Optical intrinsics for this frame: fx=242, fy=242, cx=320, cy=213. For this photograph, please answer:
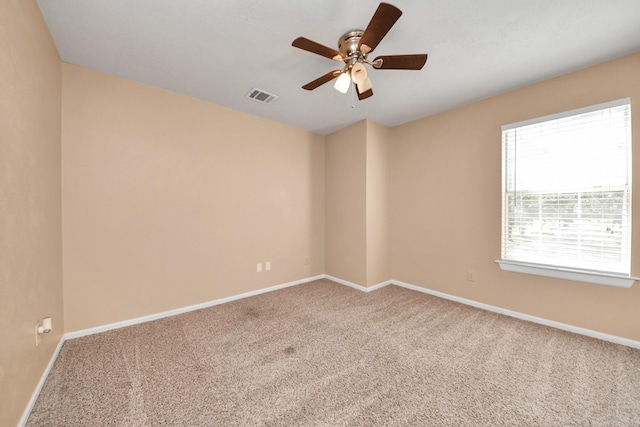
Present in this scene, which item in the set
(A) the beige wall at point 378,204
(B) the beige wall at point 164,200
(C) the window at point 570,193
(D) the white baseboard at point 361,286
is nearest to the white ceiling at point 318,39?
(B) the beige wall at point 164,200

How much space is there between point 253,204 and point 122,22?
2.10 m

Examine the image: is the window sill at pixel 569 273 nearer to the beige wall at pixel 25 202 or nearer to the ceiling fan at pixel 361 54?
the ceiling fan at pixel 361 54

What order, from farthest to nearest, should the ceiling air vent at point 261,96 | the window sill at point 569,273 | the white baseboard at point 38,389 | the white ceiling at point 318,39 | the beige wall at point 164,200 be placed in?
the ceiling air vent at point 261,96 → the beige wall at point 164,200 → the window sill at point 569,273 → the white ceiling at point 318,39 → the white baseboard at point 38,389

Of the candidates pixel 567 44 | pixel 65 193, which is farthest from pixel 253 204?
pixel 567 44

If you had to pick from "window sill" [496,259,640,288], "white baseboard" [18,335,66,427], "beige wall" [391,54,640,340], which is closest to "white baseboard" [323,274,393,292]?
"beige wall" [391,54,640,340]

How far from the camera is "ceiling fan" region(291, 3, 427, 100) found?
1442 mm

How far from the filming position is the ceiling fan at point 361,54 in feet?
4.73

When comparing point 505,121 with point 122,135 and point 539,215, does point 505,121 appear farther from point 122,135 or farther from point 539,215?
point 122,135

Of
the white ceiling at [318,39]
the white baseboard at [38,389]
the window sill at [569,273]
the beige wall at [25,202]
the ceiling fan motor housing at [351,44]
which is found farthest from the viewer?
the window sill at [569,273]

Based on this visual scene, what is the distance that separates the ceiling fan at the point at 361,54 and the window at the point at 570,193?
1.78m

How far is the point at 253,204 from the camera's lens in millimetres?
3354

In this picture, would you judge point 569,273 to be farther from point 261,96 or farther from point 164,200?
point 164,200

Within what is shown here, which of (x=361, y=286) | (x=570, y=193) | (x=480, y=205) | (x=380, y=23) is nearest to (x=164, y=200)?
(x=380, y=23)

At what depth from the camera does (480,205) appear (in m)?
2.92
